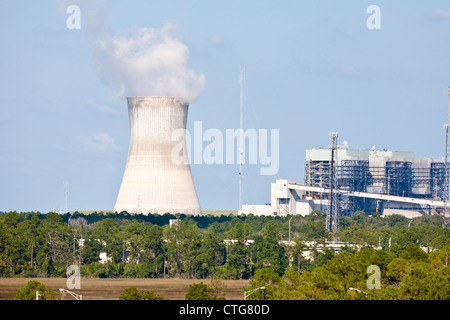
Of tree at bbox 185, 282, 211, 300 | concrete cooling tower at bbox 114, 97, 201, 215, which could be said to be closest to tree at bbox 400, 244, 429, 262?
tree at bbox 185, 282, 211, 300

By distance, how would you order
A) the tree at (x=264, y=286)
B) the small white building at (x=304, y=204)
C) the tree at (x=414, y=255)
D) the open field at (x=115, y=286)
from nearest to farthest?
the tree at (x=264, y=286), the open field at (x=115, y=286), the tree at (x=414, y=255), the small white building at (x=304, y=204)

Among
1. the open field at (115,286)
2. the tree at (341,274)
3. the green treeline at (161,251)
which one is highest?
the tree at (341,274)

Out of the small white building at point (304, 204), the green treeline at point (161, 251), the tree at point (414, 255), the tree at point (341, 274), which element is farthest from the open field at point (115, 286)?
the small white building at point (304, 204)

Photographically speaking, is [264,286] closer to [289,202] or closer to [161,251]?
[161,251]

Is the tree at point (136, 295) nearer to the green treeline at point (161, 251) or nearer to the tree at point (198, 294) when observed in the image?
the tree at point (198, 294)

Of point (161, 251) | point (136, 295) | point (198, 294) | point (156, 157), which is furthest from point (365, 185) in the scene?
point (136, 295)

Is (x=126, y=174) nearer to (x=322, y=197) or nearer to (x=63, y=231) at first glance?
(x=63, y=231)

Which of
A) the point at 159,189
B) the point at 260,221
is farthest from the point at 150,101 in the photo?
the point at 260,221
